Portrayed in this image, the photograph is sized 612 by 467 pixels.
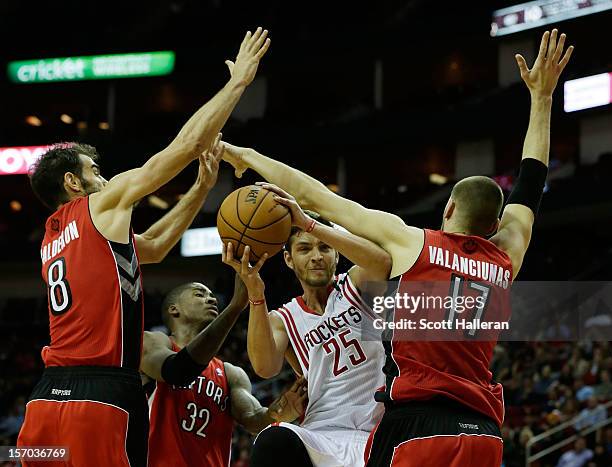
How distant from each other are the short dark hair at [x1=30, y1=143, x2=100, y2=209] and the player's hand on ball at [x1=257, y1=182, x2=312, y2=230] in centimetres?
119

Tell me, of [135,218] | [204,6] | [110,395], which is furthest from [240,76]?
[204,6]

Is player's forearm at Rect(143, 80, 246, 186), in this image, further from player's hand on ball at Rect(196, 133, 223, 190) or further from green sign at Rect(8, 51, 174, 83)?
green sign at Rect(8, 51, 174, 83)

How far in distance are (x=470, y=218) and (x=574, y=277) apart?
1588 centimetres

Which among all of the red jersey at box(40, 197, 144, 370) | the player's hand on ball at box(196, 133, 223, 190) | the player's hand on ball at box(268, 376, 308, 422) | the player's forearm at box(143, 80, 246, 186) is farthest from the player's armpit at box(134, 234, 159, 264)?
the player's hand on ball at box(268, 376, 308, 422)

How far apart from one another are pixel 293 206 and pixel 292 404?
1332mm

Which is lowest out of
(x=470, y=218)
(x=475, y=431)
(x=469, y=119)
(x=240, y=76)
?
(x=475, y=431)

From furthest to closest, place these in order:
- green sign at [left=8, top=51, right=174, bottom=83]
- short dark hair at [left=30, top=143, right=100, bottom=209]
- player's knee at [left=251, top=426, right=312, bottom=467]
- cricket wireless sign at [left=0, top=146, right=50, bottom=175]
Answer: green sign at [left=8, top=51, right=174, bottom=83], cricket wireless sign at [left=0, top=146, right=50, bottom=175], short dark hair at [left=30, top=143, right=100, bottom=209], player's knee at [left=251, top=426, right=312, bottom=467]

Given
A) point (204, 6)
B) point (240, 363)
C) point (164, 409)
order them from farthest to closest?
point (204, 6), point (240, 363), point (164, 409)

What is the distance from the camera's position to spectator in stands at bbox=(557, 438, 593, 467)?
1082cm

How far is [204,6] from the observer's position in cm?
3200

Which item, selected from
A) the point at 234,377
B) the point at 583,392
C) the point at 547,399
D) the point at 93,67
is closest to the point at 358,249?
the point at 234,377

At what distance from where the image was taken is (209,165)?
5648 mm

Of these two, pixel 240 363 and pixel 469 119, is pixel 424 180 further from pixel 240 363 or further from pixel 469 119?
pixel 240 363

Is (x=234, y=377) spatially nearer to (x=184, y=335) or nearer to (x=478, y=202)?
(x=184, y=335)
